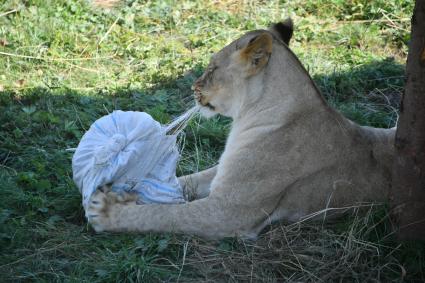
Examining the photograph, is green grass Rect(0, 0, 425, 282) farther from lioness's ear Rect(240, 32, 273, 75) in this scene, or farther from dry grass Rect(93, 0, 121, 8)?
lioness's ear Rect(240, 32, 273, 75)

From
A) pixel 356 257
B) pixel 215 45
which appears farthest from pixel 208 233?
pixel 215 45

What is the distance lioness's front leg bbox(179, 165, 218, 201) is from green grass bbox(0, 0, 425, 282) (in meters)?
0.36

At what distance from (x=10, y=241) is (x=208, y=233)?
43.6 inches

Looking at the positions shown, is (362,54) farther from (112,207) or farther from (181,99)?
(112,207)

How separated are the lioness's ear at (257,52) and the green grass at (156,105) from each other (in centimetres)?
98

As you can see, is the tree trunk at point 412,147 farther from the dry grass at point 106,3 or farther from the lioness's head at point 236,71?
the dry grass at point 106,3

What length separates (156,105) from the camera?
655 centimetres

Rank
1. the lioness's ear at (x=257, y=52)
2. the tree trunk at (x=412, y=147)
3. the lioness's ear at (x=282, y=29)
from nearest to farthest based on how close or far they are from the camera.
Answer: the tree trunk at (x=412, y=147), the lioness's ear at (x=257, y=52), the lioness's ear at (x=282, y=29)

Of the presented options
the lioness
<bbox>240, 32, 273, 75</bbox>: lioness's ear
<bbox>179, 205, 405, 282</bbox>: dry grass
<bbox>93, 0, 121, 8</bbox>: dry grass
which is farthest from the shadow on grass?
<bbox>93, 0, 121, 8</bbox>: dry grass

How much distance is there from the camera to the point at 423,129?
3.98 metres

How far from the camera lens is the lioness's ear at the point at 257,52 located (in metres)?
4.55

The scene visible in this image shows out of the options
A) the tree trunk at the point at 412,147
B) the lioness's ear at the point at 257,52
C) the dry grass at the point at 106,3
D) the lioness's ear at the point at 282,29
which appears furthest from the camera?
the dry grass at the point at 106,3

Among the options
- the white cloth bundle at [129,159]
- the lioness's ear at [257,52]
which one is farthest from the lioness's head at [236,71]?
the white cloth bundle at [129,159]

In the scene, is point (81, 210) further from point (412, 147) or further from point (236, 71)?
point (412, 147)
